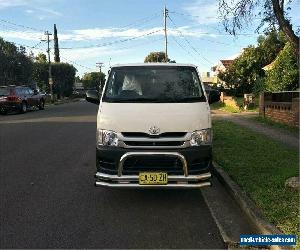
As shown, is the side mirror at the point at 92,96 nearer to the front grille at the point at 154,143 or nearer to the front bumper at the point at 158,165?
the front bumper at the point at 158,165

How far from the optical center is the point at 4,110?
28219mm

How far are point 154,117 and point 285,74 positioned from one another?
2023cm

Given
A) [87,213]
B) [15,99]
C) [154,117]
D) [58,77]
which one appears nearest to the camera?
[87,213]

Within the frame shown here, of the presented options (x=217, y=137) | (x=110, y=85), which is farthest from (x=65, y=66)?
(x=110, y=85)

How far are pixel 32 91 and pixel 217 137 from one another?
21.2 m

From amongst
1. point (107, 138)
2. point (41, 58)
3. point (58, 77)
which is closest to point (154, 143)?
point (107, 138)

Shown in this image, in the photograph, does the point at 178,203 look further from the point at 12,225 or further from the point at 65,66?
the point at 65,66

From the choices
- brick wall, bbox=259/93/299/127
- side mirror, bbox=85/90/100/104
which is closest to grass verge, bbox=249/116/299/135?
brick wall, bbox=259/93/299/127

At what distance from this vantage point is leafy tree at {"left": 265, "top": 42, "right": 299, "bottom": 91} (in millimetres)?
24469

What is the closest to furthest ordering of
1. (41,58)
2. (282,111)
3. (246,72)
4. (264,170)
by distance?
(264,170), (282,111), (246,72), (41,58)

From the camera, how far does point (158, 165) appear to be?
6.28 m

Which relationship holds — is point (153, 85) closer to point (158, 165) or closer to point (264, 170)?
point (158, 165)

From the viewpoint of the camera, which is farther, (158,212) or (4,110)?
(4,110)

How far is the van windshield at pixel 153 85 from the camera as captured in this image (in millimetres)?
6982
